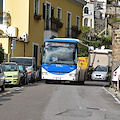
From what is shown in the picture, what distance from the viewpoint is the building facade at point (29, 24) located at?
125 ft

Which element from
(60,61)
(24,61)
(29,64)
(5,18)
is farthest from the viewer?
(5,18)

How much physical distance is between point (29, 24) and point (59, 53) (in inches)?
402

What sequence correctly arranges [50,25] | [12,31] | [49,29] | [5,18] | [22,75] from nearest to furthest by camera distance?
1. [22,75]
2. [12,31]
3. [5,18]
4. [49,29]
5. [50,25]

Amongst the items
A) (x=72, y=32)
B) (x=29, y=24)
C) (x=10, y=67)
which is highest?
(x=29, y=24)

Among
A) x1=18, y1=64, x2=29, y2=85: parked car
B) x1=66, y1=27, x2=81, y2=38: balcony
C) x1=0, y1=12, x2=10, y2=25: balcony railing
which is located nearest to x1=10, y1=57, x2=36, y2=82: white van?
x1=18, y1=64, x2=29, y2=85: parked car

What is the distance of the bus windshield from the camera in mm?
30703

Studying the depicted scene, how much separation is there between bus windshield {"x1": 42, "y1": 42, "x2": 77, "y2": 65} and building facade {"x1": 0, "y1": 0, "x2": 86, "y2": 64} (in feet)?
13.0

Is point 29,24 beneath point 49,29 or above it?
above

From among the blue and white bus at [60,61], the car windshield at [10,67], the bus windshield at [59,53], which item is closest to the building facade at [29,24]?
the bus windshield at [59,53]

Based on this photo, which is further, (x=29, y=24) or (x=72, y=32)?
(x=72, y=32)

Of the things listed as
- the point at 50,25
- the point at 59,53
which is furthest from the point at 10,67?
the point at 50,25

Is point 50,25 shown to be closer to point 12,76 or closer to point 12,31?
point 12,31

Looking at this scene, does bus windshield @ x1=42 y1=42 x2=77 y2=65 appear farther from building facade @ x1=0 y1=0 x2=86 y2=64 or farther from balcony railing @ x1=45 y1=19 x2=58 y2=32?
balcony railing @ x1=45 y1=19 x2=58 y2=32

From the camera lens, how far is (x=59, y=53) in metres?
30.8
